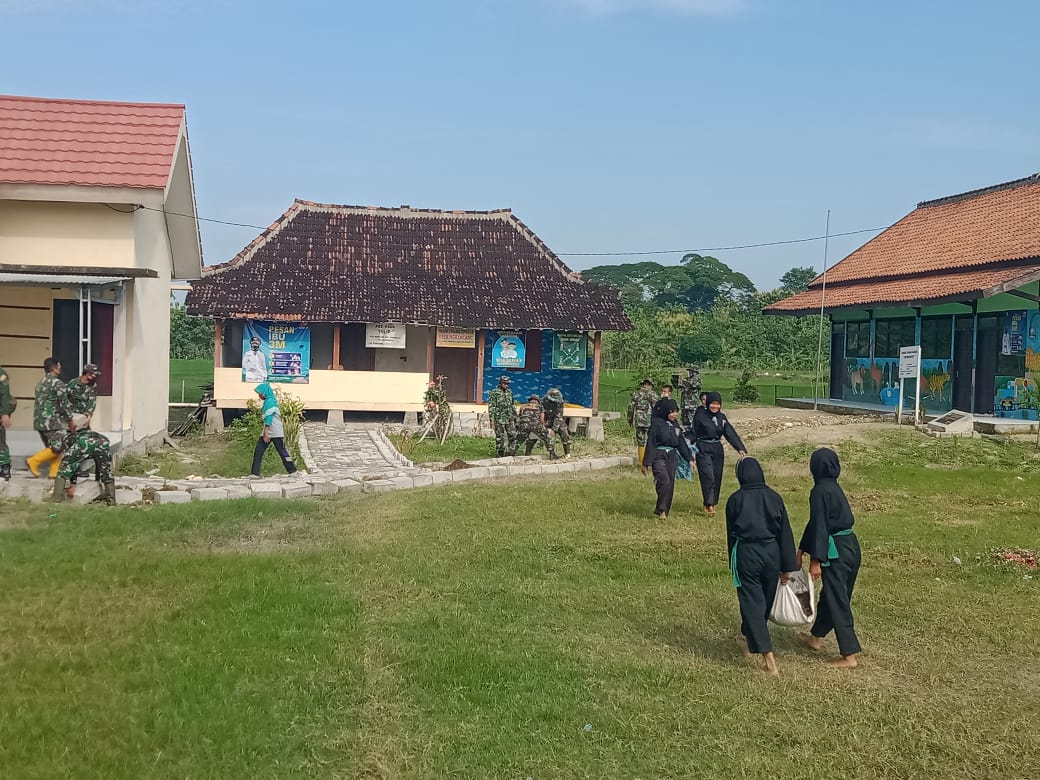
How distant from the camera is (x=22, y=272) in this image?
12102 millimetres

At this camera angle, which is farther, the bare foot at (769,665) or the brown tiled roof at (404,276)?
the brown tiled roof at (404,276)

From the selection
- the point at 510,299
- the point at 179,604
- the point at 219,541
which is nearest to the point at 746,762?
the point at 179,604

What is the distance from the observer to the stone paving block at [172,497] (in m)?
11.0

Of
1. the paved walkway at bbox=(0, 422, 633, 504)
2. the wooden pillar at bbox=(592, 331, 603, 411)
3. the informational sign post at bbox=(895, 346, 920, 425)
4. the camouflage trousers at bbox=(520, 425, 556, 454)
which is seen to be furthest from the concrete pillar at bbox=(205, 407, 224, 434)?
the informational sign post at bbox=(895, 346, 920, 425)

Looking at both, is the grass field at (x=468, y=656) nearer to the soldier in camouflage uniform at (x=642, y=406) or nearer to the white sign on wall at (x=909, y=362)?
the soldier in camouflage uniform at (x=642, y=406)

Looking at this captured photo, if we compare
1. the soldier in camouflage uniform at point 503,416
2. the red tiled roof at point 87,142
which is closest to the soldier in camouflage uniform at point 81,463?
the red tiled roof at point 87,142

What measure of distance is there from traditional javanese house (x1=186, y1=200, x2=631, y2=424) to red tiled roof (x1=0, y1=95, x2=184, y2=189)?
5292 millimetres

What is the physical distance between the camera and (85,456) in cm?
1041

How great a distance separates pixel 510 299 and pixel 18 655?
1688cm

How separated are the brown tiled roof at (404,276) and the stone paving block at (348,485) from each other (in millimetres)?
8108

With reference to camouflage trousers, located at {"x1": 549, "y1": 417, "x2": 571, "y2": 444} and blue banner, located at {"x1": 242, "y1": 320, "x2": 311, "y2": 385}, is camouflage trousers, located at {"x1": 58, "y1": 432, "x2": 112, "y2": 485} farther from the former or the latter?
blue banner, located at {"x1": 242, "y1": 320, "x2": 311, "y2": 385}

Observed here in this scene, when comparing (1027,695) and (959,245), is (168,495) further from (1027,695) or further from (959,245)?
(959,245)

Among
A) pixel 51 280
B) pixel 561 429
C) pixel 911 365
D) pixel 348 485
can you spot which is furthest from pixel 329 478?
pixel 911 365

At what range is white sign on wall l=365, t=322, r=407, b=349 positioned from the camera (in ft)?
69.8
